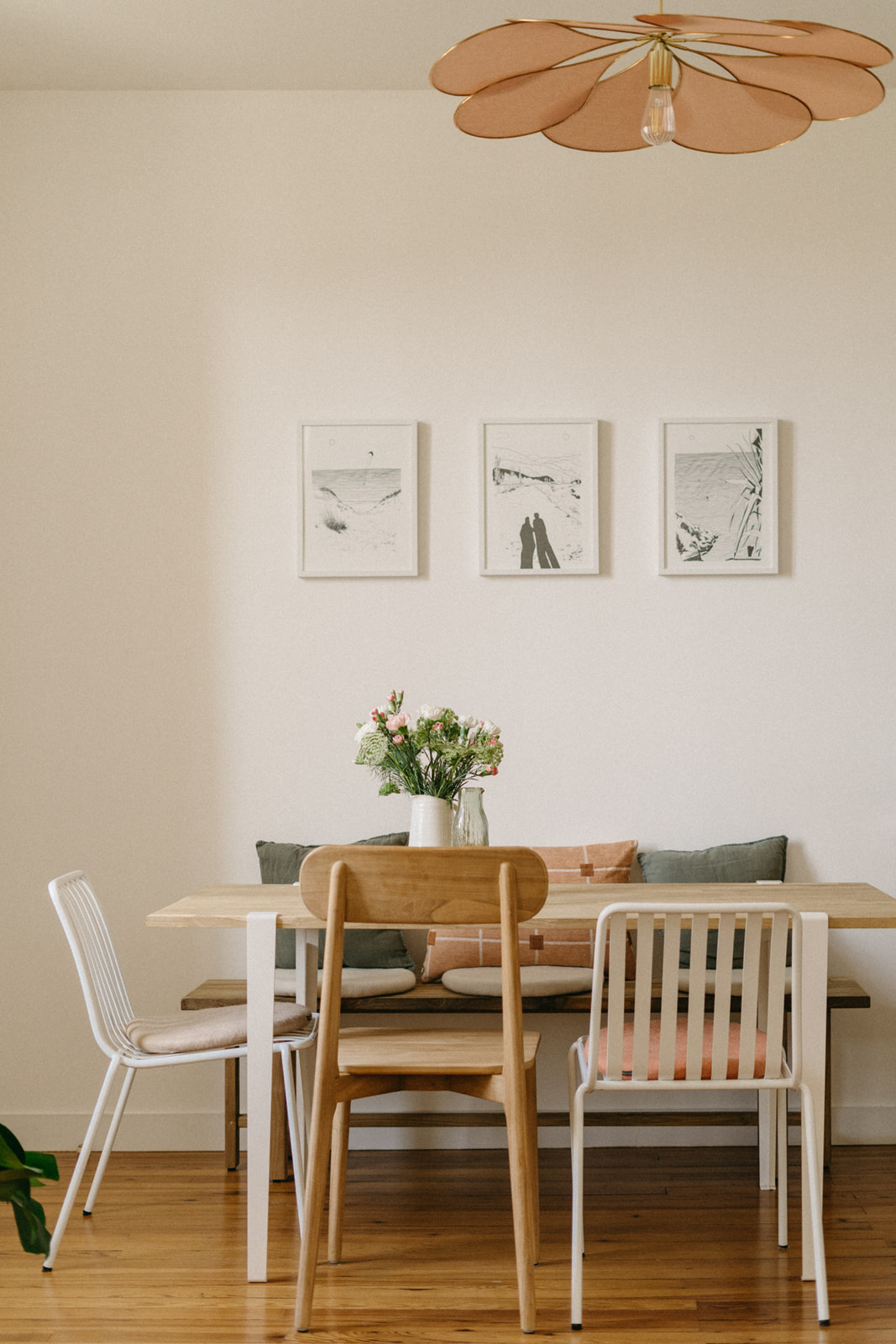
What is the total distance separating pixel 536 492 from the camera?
135 inches

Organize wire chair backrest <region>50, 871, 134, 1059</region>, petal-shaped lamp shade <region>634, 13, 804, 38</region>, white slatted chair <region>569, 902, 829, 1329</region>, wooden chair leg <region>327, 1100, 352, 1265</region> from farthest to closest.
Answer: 1. wire chair backrest <region>50, 871, 134, 1059</region>
2. wooden chair leg <region>327, 1100, 352, 1265</region>
3. white slatted chair <region>569, 902, 829, 1329</region>
4. petal-shaped lamp shade <region>634, 13, 804, 38</region>

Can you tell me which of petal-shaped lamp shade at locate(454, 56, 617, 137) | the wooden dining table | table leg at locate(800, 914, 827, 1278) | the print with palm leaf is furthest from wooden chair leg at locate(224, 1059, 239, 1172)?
petal-shaped lamp shade at locate(454, 56, 617, 137)

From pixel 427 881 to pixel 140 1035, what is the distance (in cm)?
91

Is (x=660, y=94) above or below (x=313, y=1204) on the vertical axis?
above

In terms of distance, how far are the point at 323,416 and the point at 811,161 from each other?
1.61 metres

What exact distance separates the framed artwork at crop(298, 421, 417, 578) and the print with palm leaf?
95cm

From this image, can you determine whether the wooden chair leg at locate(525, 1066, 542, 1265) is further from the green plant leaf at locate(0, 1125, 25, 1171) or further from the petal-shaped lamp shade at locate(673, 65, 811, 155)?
the petal-shaped lamp shade at locate(673, 65, 811, 155)

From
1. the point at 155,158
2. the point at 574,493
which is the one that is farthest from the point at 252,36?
the point at 574,493

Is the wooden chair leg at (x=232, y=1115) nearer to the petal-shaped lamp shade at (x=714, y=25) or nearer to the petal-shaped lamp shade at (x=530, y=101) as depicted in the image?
the petal-shaped lamp shade at (x=530, y=101)

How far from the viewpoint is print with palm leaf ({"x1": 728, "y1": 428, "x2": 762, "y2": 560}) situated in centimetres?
341

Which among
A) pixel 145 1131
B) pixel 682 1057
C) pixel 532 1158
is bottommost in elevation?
pixel 145 1131

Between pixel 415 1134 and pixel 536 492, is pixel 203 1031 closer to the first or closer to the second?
pixel 415 1134

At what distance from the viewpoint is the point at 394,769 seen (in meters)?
2.73

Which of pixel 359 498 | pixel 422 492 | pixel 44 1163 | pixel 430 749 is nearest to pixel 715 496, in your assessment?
pixel 422 492
